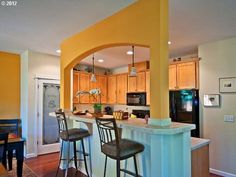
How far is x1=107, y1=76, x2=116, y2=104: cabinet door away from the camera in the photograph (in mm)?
6512

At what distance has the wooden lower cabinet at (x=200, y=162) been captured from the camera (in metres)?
2.32

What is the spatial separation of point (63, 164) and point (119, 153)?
7.51ft

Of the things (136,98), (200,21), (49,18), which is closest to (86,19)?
(49,18)

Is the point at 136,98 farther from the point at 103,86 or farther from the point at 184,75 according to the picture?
the point at 184,75

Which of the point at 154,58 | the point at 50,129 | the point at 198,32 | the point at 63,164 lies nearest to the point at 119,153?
the point at 154,58

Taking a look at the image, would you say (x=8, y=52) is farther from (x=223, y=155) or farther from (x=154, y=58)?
(x=223, y=155)

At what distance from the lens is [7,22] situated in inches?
116

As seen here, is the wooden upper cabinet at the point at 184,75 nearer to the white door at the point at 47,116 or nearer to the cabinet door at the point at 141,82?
the cabinet door at the point at 141,82

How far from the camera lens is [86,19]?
2.93 m

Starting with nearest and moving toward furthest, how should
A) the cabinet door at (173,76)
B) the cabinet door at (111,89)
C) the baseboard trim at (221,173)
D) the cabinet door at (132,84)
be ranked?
the baseboard trim at (221,173) < the cabinet door at (173,76) < the cabinet door at (132,84) < the cabinet door at (111,89)

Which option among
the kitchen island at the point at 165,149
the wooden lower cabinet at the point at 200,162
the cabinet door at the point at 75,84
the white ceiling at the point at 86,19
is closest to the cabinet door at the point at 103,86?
the cabinet door at the point at 75,84

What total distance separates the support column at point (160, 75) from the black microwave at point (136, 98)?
331cm

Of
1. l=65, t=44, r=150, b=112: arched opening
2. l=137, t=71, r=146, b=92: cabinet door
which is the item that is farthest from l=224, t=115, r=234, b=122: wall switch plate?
l=137, t=71, r=146, b=92: cabinet door

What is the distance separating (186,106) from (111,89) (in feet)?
10.4
